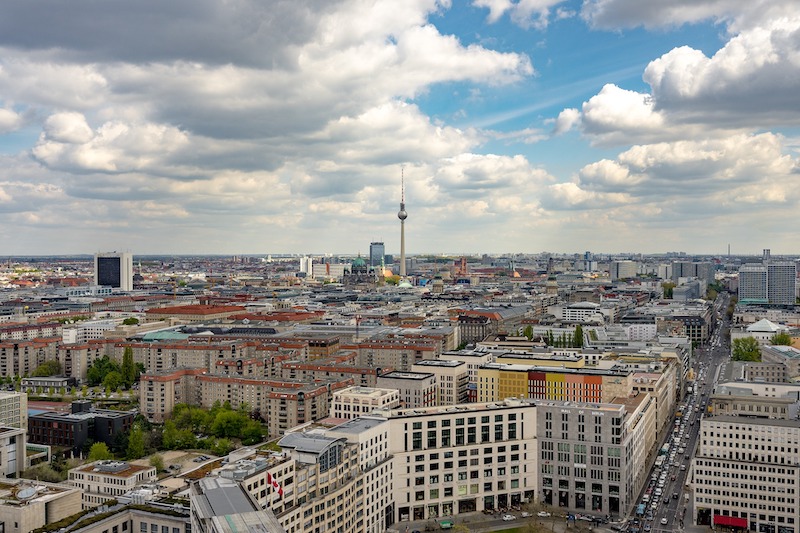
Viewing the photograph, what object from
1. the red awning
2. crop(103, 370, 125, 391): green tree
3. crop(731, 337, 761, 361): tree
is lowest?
the red awning

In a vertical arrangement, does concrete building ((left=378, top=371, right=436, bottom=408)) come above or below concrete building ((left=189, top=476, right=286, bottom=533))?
below

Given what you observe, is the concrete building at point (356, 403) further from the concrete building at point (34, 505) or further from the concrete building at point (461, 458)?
the concrete building at point (34, 505)

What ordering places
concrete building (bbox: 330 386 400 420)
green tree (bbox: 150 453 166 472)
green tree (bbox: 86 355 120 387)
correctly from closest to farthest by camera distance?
1. green tree (bbox: 150 453 166 472)
2. concrete building (bbox: 330 386 400 420)
3. green tree (bbox: 86 355 120 387)

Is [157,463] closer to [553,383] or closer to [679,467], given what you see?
[553,383]

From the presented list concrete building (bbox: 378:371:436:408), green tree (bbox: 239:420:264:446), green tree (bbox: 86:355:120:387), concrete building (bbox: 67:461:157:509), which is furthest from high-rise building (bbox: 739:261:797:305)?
concrete building (bbox: 67:461:157:509)

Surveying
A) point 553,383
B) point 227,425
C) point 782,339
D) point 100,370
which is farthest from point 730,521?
point 100,370

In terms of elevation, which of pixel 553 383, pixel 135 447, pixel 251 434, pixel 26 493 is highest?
pixel 553 383

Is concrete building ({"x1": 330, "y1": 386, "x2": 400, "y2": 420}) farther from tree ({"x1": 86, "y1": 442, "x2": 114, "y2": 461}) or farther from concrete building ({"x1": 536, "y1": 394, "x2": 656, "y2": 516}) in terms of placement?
tree ({"x1": 86, "y1": 442, "x2": 114, "y2": 461})
